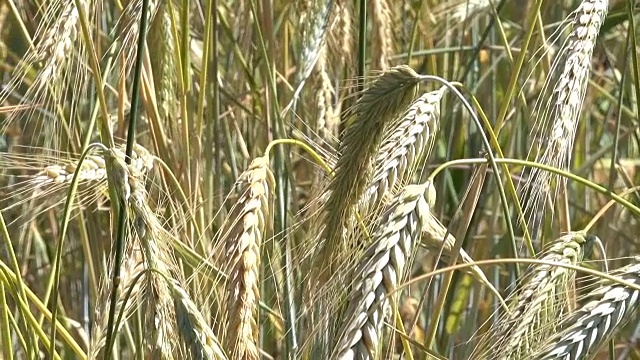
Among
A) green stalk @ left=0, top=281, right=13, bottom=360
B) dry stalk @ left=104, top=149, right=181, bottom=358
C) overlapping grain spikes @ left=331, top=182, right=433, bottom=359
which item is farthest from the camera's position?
green stalk @ left=0, top=281, right=13, bottom=360

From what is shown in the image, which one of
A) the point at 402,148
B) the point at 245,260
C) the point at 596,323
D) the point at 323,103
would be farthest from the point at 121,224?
the point at 323,103

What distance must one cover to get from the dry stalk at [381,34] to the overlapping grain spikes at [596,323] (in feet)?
2.28

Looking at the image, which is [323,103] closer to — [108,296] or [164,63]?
[164,63]

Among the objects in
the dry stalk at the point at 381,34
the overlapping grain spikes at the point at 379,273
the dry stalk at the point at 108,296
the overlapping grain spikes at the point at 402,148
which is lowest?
the dry stalk at the point at 108,296

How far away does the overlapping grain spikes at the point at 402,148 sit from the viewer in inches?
29.7

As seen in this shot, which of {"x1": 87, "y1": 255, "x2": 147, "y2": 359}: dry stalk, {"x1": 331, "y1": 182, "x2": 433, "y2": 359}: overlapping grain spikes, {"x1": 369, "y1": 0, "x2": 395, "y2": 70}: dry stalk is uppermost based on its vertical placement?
{"x1": 369, "y1": 0, "x2": 395, "y2": 70}: dry stalk

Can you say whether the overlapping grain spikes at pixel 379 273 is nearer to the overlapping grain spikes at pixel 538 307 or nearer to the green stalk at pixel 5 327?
the overlapping grain spikes at pixel 538 307

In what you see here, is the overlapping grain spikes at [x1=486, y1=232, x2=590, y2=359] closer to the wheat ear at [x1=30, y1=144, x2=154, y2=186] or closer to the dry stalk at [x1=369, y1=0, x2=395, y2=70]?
the wheat ear at [x1=30, y1=144, x2=154, y2=186]

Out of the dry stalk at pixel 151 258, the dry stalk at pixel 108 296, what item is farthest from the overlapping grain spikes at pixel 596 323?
the dry stalk at pixel 108 296

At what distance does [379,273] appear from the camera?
24.8 inches

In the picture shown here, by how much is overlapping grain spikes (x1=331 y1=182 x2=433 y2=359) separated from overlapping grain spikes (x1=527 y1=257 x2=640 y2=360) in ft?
0.39

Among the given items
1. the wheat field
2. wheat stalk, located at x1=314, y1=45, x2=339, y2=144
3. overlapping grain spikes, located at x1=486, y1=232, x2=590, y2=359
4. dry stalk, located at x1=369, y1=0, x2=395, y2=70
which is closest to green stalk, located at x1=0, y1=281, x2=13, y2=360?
the wheat field

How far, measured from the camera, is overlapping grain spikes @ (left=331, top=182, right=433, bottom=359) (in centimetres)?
60

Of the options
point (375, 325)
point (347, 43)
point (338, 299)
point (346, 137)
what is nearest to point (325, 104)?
point (347, 43)
